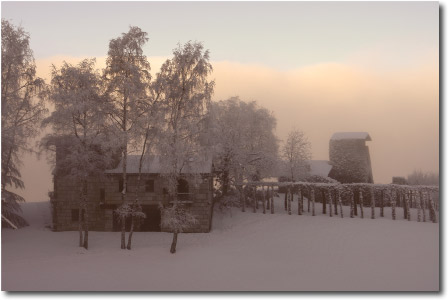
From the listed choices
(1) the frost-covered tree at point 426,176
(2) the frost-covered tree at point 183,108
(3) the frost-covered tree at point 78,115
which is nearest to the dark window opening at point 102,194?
(3) the frost-covered tree at point 78,115

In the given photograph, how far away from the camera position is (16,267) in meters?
19.1

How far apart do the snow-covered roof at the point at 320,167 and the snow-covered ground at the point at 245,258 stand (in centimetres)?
1382

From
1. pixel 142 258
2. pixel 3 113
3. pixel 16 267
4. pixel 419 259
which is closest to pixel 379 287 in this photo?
pixel 419 259

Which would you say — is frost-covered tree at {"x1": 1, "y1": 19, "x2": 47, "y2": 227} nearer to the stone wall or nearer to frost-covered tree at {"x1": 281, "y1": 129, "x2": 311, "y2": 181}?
the stone wall

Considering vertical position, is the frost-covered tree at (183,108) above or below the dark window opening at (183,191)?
above

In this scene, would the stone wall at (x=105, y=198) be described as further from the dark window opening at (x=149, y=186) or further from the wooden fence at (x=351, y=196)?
the wooden fence at (x=351, y=196)

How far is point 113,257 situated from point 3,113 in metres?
9.60

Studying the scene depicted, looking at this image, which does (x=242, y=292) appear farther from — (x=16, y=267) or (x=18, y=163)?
(x=18, y=163)

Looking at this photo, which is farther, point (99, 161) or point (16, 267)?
point (99, 161)

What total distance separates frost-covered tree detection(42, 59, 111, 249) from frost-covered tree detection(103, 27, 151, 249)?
2.49 ft

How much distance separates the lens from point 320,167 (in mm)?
46156

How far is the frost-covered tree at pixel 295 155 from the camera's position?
42344 millimetres

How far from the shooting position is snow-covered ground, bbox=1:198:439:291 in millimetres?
16922

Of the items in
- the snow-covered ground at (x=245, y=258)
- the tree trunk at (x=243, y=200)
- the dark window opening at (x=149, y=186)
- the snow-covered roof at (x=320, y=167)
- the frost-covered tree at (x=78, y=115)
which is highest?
the frost-covered tree at (x=78, y=115)
